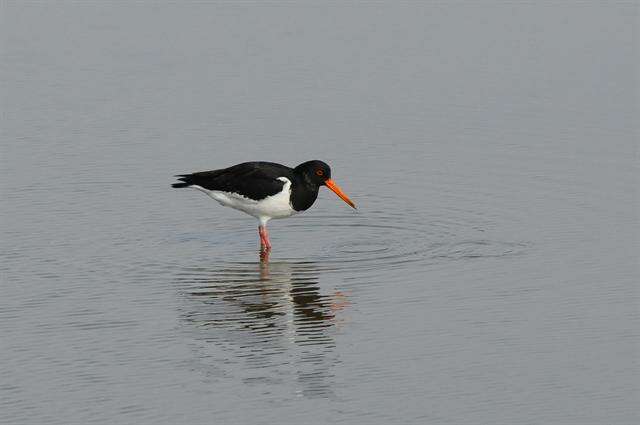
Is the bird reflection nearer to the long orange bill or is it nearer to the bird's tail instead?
the long orange bill

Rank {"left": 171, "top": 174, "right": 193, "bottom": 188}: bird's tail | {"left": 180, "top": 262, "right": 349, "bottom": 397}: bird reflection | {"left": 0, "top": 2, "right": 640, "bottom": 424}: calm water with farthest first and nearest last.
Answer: {"left": 171, "top": 174, "right": 193, "bottom": 188}: bird's tail, {"left": 180, "top": 262, "right": 349, "bottom": 397}: bird reflection, {"left": 0, "top": 2, "right": 640, "bottom": 424}: calm water

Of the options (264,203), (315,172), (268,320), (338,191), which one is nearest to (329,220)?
(338,191)

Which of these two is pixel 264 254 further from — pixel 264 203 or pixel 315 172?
pixel 315 172

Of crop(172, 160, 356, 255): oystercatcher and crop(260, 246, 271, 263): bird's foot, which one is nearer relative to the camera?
crop(260, 246, 271, 263): bird's foot

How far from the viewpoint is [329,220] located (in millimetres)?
20125

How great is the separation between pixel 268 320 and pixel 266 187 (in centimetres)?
431

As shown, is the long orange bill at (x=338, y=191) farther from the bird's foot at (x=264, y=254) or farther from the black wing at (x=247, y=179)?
the bird's foot at (x=264, y=254)

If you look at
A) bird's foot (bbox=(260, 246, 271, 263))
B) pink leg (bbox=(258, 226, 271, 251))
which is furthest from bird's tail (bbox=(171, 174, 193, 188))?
bird's foot (bbox=(260, 246, 271, 263))

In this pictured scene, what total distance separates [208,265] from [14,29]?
16.8m

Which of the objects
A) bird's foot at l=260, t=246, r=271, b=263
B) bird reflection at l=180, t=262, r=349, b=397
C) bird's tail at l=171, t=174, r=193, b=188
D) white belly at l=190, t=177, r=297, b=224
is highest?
bird's tail at l=171, t=174, r=193, b=188

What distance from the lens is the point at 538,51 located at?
99.6 feet

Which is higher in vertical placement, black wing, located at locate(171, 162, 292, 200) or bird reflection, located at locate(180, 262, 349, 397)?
black wing, located at locate(171, 162, 292, 200)

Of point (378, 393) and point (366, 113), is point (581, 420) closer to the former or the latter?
point (378, 393)

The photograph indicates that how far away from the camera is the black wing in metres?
19.2
